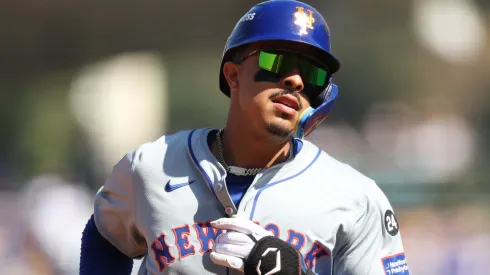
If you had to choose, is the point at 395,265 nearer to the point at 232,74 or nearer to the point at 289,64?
the point at 289,64

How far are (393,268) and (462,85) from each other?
730 cm

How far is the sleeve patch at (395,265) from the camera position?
2.82 metres

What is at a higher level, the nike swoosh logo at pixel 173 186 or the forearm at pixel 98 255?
the nike swoosh logo at pixel 173 186

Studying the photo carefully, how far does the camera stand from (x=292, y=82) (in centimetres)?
285

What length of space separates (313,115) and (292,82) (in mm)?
138

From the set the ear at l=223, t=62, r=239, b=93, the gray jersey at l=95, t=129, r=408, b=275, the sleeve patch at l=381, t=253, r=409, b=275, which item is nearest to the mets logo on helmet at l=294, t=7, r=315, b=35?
the ear at l=223, t=62, r=239, b=93

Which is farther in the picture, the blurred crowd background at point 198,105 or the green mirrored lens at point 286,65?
the blurred crowd background at point 198,105

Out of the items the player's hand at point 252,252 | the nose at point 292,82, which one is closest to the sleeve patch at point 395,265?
the player's hand at point 252,252

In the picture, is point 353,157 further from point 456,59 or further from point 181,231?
point 181,231

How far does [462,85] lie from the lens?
981 centimetres

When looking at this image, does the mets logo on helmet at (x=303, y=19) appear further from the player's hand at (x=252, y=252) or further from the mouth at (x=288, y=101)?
the player's hand at (x=252, y=252)

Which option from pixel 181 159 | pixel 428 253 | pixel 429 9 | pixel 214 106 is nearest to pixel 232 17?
pixel 214 106

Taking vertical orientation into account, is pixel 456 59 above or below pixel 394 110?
above

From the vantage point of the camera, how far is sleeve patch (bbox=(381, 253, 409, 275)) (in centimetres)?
282
